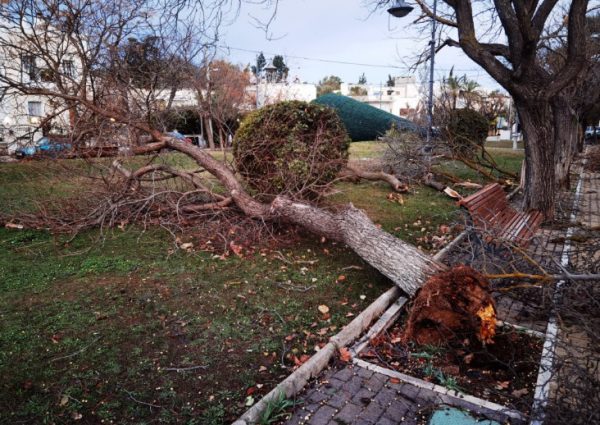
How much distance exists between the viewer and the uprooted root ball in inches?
136

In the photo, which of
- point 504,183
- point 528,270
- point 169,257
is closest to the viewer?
point 528,270

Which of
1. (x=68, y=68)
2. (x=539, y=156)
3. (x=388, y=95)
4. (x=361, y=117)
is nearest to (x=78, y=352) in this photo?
(x=68, y=68)

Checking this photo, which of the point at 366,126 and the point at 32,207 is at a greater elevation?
the point at 366,126

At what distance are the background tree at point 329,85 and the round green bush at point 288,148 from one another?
202 ft

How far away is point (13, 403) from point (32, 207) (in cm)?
634

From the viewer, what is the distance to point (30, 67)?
7094 millimetres

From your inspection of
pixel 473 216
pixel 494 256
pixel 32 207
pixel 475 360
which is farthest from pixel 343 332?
pixel 32 207

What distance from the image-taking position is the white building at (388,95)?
62844 millimetres

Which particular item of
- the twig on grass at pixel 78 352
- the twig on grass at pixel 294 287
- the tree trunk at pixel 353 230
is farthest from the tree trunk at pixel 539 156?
the twig on grass at pixel 78 352

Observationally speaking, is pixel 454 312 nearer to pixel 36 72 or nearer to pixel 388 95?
pixel 36 72

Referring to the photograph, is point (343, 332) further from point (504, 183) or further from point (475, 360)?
point (504, 183)

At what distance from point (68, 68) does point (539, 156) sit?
869 cm

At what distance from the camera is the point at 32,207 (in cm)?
803

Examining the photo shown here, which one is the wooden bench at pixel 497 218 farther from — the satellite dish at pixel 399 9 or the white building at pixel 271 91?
the white building at pixel 271 91
